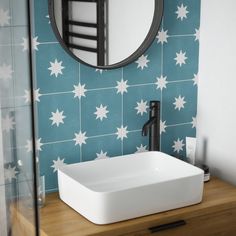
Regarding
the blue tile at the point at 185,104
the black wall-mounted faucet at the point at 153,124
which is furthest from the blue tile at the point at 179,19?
the black wall-mounted faucet at the point at 153,124

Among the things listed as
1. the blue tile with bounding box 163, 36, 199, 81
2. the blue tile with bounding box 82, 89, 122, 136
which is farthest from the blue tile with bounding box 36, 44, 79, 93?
the blue tile with bounding box 163, 36, 199, 81

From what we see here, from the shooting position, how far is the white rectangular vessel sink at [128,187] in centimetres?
192

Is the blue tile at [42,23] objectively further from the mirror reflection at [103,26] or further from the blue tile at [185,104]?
the blue tile at [185,104]

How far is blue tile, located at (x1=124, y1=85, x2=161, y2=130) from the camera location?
2373 mm

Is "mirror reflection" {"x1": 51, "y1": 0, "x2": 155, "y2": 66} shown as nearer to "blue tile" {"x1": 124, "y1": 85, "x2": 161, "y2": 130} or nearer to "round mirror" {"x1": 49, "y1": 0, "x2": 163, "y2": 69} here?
"round mirror" {"x1": 49, "y1": 0, "x2": 163, "y2": 69}

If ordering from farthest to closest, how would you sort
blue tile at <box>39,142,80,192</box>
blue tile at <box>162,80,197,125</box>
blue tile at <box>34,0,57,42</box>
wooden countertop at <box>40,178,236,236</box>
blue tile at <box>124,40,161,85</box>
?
blue tile at <box>162,80,197,125</box> < blue tile at <box>124,40,161,85</box> < blue tile at <box>39,142,80,192</box> < blue tile at <box>34,0,57,42</box> < wooden countertop at <box>40,178,236,236</box>

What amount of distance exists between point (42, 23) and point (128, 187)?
0.73m

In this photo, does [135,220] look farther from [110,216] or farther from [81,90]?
[81,90]

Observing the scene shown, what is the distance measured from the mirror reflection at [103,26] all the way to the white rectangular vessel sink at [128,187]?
45 centimetres

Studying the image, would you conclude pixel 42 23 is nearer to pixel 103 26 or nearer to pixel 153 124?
pixel 103 26

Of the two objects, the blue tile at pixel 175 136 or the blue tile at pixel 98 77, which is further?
the blue tile at pixel 175 136

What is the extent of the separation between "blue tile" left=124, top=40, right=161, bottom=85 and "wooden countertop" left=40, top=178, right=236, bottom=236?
0.56m

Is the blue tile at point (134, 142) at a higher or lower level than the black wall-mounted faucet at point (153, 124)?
lower

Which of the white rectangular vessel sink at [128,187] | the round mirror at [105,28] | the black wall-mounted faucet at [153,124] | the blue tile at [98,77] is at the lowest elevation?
the white rectangular vessel sink at [128,187]
